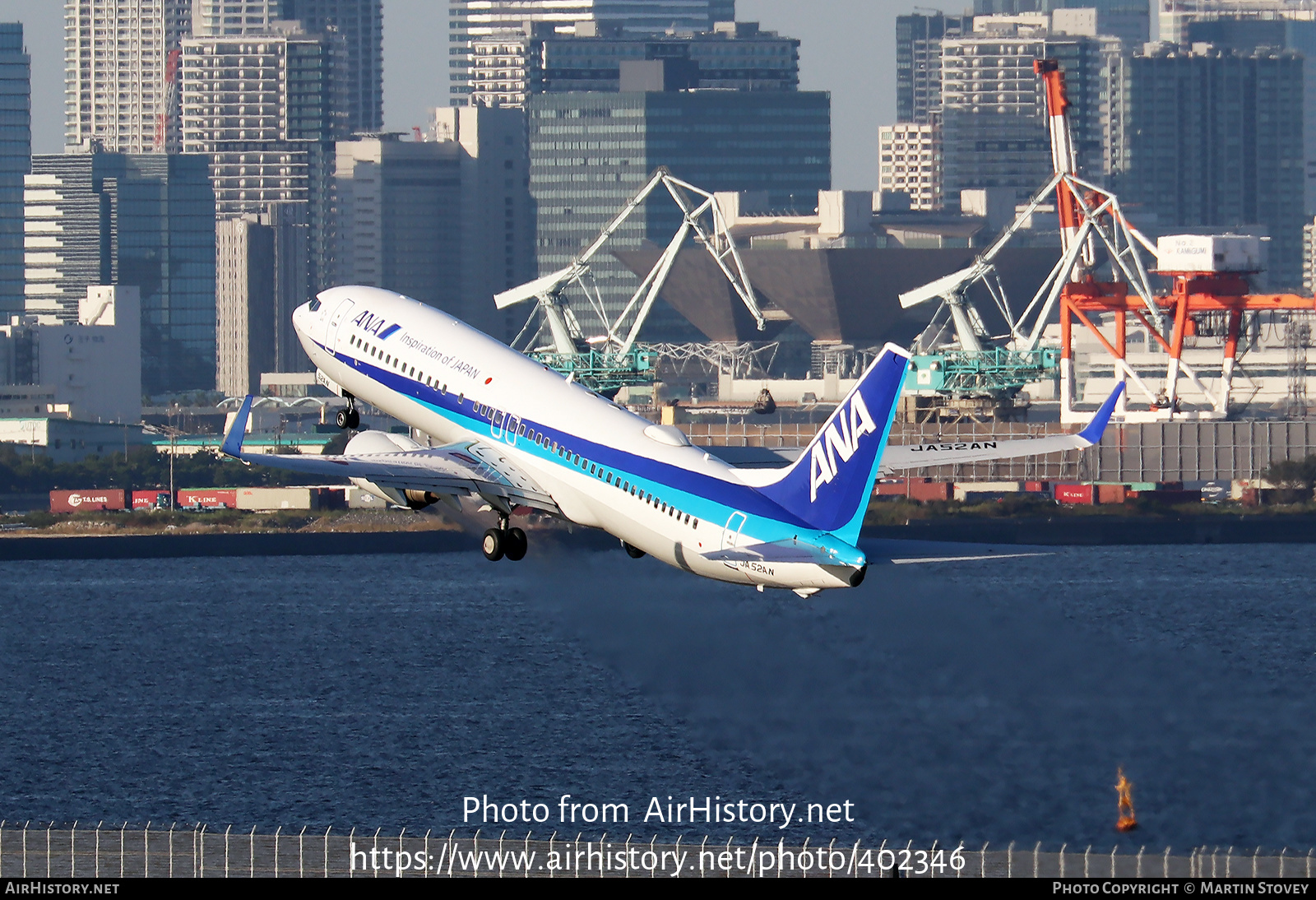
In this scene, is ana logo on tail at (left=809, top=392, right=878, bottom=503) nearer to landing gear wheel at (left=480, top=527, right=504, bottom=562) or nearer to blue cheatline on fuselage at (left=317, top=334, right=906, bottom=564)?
blue cheatline on fuselage at (left=317, top=334, right=906, bottom=564)

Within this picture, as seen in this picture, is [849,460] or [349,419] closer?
[849,460]

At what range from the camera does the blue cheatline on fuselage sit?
68062 mm

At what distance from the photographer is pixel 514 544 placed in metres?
77.3

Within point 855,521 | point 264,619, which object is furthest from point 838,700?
point 264,619

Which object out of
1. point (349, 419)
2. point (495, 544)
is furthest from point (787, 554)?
point (349, 419)

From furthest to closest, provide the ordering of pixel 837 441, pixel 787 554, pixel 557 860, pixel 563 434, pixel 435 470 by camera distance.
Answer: pixel 557 860 → pixel 435 470 → pixel 563 434 → pixel 837 441 → pixel 787 554

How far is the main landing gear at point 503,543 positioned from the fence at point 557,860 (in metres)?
17.4

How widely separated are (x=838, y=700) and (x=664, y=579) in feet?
33.3

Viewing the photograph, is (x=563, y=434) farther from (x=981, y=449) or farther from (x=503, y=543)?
(x=981, y=449)

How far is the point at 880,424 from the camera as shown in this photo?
68.3 m

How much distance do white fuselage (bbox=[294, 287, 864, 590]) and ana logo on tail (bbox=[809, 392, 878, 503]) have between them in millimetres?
1535

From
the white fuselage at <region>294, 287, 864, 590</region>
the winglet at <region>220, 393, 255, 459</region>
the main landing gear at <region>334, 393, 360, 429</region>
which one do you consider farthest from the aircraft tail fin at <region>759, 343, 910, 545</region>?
the main landing gear at <region>334, 393, 360, 429</region>

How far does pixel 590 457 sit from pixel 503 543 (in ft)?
16.3

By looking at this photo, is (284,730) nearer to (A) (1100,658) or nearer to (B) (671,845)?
(B) (671,845)
